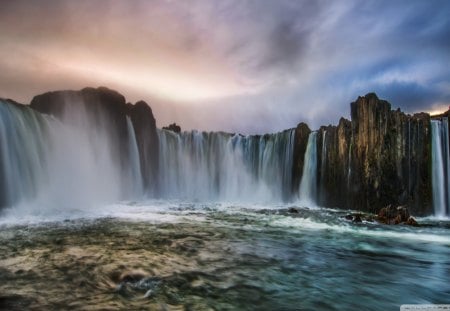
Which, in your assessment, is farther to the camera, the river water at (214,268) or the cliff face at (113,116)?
the cliff face at (113,116)

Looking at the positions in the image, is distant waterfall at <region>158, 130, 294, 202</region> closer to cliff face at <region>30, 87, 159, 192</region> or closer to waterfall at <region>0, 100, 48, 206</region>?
cliff face at <region>30, 87, 159, 192</region>

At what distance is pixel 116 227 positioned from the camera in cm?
1745

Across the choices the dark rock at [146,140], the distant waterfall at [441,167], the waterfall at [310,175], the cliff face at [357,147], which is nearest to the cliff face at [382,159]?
the cliff face at [357,147]

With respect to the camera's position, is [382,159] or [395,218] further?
[382,159]

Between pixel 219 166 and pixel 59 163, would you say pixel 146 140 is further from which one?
pixel 59 163

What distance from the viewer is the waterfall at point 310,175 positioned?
3753 cm

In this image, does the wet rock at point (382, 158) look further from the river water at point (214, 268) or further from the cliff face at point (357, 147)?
the river water at point (214, 268)

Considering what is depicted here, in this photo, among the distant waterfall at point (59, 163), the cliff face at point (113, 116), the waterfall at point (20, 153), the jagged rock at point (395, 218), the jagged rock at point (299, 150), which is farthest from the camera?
the jagged rock at point (299, 150)

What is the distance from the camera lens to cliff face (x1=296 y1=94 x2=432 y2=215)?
28.6 meters

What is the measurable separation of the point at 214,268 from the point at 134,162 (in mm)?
33241

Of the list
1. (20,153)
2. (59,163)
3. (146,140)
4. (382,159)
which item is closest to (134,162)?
(146,140)

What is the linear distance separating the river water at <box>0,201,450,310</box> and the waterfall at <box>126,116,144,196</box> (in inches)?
950

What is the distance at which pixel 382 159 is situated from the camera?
2967 cm

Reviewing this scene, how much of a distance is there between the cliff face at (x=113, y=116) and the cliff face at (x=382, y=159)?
22.1 meters
